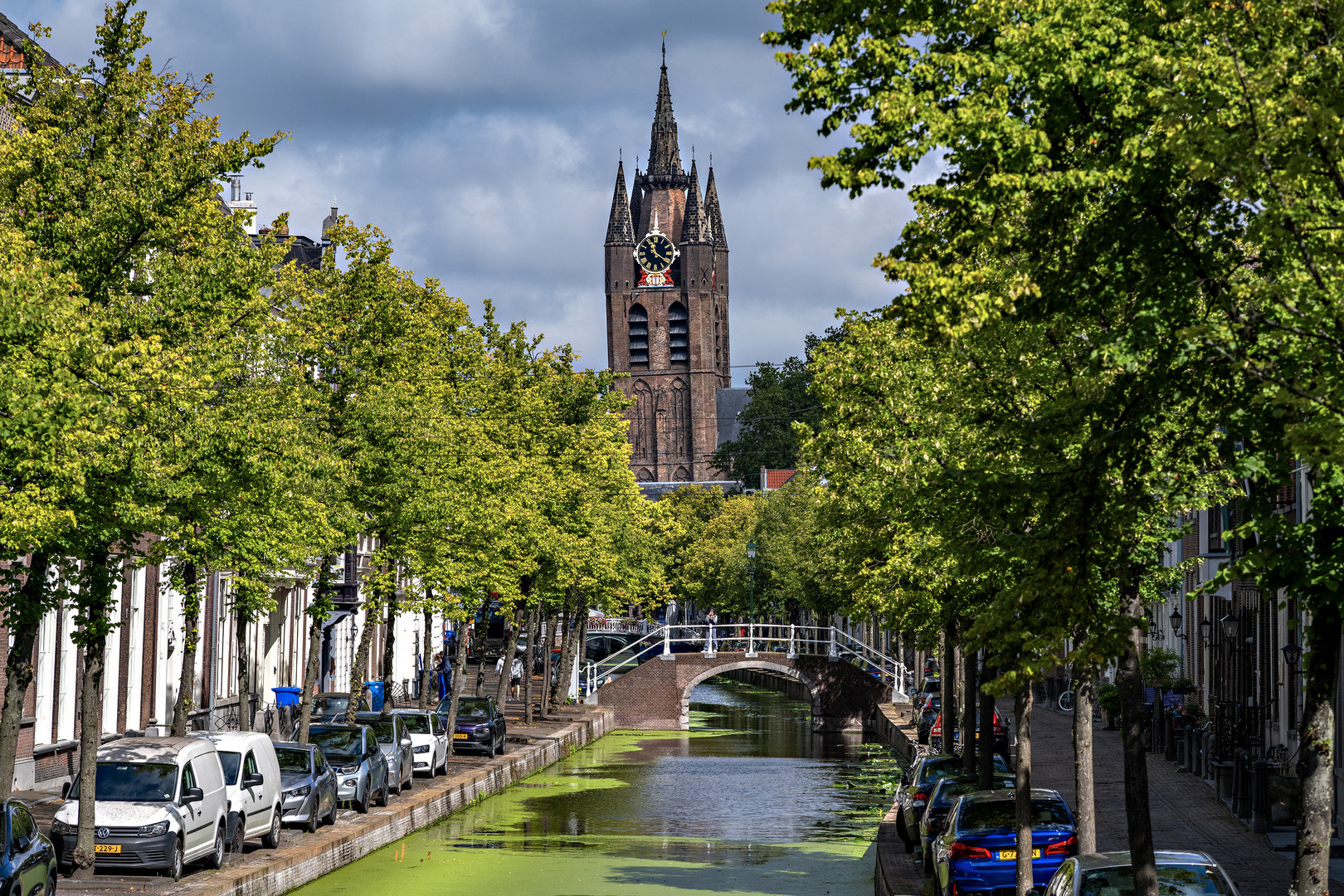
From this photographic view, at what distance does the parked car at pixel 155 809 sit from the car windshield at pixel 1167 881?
11013 mm

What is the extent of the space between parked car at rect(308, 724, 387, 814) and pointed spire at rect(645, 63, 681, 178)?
516 ft

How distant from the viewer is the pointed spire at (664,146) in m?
184

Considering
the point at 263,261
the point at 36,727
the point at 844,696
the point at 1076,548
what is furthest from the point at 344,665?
the point at 1076,548

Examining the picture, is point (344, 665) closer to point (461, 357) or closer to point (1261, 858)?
point (461, 357)

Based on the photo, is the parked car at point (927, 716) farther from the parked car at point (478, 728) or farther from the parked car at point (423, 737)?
the parked car at point (423, 737)

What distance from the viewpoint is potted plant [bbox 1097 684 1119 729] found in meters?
45.2

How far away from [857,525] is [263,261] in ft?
37.4

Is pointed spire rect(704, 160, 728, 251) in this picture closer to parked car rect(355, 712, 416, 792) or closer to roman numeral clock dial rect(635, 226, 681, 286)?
roman numeral clock dial rect(635, 226, 681, 286)

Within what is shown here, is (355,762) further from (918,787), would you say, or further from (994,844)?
(994,844)

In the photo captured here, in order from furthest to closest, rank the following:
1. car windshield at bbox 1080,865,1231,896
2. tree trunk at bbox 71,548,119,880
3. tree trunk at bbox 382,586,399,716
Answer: tree trunk at bbox 382,586,399,716 < tree trunk at bbox 71,548,119,880 < car windshield at bbox 1080,865,1231,896

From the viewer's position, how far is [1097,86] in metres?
10.5

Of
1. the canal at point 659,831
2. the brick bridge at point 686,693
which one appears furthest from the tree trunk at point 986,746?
the brick bridge at point 686,693

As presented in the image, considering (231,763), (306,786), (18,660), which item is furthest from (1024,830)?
(306,786)

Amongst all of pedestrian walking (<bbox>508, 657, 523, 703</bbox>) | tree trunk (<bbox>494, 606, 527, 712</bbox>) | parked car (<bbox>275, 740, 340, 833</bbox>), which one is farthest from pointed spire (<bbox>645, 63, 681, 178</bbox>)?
parked car (<bbox>275, 740, 340, 833</bbox>)
